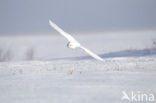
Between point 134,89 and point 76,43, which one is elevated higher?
point 76,43

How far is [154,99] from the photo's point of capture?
3.41m

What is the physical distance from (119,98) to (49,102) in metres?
1.21

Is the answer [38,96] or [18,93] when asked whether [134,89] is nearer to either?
[38,96]

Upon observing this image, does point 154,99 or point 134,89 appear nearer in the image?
point 154,99

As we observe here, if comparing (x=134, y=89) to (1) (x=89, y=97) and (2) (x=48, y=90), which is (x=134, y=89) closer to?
(1) (x=89, y=97)

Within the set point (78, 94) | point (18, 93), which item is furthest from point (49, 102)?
point (18, 93)

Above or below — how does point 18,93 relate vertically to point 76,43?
below


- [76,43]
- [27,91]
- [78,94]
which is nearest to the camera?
[78,94]

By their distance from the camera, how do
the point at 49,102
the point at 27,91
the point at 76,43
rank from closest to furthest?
the point at 49,102 → the point at 27,91 → the point at 76,43

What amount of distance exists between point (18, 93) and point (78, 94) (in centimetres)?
119

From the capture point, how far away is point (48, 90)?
162 inches

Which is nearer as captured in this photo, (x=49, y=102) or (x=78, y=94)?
(x=49, y=102)

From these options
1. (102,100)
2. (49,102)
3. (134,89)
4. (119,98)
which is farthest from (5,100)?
(134,89)

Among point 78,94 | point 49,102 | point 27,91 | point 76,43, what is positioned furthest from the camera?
point 76,43
